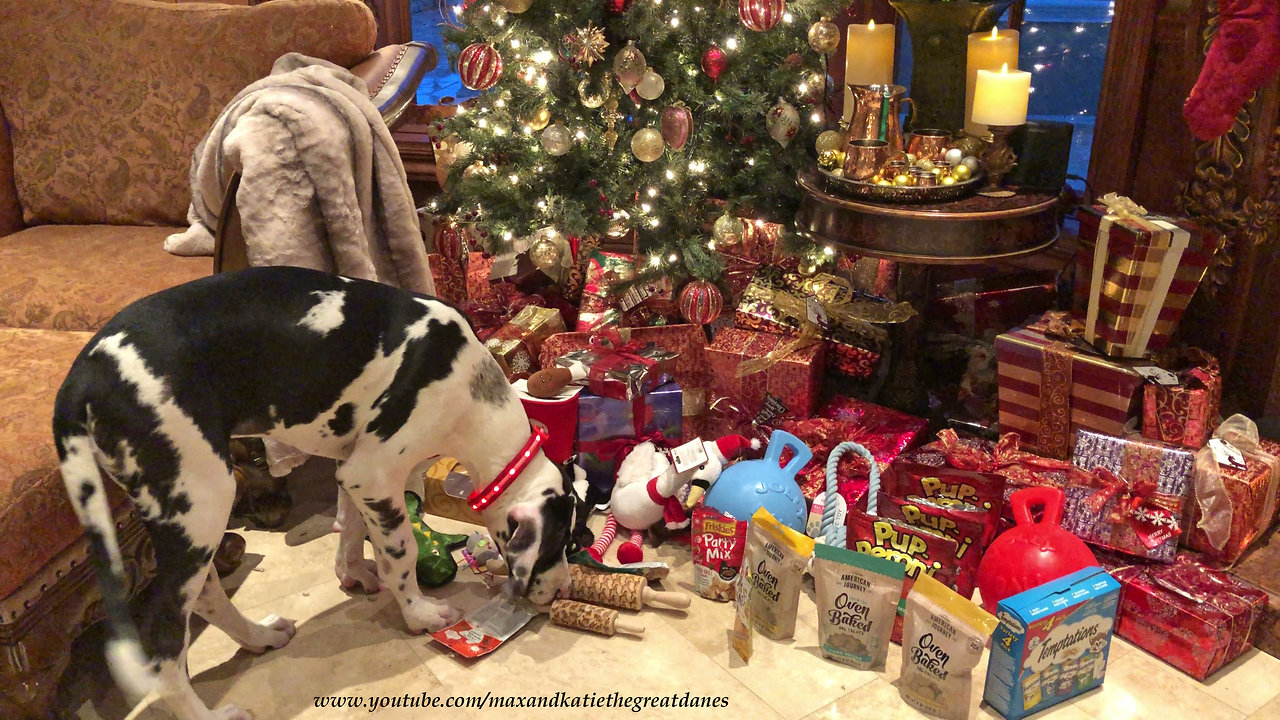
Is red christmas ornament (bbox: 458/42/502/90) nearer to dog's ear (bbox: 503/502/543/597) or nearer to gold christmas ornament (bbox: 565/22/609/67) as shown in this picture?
gold christmas ornament (bbox: 565/22/609/67)

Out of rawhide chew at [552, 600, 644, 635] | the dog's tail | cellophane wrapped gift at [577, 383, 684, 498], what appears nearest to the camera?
the dog's tail

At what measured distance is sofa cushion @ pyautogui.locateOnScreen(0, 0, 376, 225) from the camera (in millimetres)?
3074

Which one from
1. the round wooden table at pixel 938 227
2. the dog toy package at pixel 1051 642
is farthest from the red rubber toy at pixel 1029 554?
the round wooden table at pixel 938 227

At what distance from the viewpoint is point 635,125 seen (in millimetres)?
3127

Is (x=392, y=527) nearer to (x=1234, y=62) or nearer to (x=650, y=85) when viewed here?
(x=650, y=85)

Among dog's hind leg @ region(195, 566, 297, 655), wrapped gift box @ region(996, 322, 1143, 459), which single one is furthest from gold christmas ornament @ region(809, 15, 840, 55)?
dog's hind leg @ region(195, 566, 297, 655)

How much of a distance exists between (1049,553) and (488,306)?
194 cm

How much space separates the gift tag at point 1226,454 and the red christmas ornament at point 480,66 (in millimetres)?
2178

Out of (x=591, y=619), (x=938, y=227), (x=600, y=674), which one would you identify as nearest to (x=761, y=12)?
(x=938, y=227)

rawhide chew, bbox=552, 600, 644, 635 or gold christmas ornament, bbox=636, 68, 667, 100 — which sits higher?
gold christmas ornament, bbox=636, 68, 667, 100

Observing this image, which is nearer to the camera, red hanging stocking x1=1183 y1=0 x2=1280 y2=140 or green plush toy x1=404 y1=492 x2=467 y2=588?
red hanging stocking x1=1183 y1=0 x2=1280 y2=140

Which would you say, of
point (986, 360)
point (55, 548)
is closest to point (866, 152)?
point (986, 360)

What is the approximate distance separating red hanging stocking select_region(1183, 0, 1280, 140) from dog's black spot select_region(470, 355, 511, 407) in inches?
74.6

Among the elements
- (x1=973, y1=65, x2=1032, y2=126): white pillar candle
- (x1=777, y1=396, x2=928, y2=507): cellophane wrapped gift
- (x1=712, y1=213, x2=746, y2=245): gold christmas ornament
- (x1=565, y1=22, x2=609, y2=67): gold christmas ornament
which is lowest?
(x1=777, y1=396, x2=928, y2=507): cellophane wrapped gift
